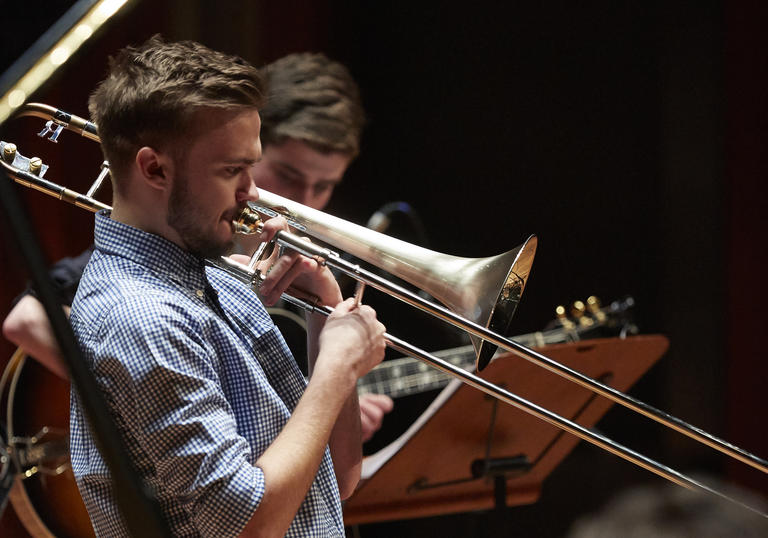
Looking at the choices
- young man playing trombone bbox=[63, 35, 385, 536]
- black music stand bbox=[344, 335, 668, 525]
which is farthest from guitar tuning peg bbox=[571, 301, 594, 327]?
young man playing trombone bbox=[63, 35, 385, 536]

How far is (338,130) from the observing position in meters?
2.28

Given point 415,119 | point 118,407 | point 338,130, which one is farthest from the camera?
point 415,119

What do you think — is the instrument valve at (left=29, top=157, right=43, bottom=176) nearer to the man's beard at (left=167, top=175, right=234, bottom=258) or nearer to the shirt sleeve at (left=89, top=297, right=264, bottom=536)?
the man's beard at (left=167, top=175, right=234, bottom=258)

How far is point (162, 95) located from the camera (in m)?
1.29

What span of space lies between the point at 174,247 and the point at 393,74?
2.95 m

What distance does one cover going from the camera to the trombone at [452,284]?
1.46m

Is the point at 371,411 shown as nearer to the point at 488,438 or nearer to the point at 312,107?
the point at 488,438

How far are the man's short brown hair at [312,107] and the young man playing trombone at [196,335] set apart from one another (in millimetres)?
845

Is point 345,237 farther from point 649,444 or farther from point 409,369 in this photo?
point 649,444

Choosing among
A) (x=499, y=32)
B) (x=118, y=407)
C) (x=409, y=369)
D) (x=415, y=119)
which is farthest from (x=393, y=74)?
(x=118, y=407)

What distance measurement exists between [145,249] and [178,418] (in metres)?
0.30

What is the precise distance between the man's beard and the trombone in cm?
13

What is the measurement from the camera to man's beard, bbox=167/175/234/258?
4.25 feet

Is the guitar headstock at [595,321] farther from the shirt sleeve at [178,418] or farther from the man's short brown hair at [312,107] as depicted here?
the shirt sleeve at [178,418]
